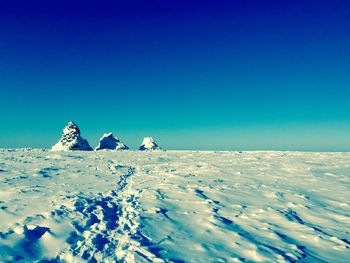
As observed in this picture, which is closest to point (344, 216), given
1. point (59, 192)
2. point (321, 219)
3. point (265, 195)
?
point (321, 219)

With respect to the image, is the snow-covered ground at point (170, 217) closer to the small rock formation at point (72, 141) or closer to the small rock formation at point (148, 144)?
the small rock formation at point (72, 141)

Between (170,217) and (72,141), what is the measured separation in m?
36.9

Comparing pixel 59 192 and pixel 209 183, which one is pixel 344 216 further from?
pixel 59 192

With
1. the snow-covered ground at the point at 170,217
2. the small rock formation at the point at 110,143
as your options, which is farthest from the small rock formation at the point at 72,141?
the snow-covered ground at the point at 170,217

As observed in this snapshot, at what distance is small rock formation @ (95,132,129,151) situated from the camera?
54.5 meters

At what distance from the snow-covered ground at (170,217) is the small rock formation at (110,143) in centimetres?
3767

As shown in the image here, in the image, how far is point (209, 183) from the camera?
1493 cm

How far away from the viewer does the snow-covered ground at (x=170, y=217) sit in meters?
7.30

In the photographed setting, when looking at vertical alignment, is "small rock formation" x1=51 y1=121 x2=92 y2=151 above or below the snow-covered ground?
above

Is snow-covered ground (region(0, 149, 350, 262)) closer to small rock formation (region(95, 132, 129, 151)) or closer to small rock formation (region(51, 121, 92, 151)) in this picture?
small rock formation (region(51, 121, 92, 151))

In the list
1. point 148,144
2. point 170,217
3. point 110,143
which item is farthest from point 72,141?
point 170,217

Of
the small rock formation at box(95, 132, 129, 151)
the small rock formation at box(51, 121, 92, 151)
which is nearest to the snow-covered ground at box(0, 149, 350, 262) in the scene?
the small rock formation at box(51, 121, 92, 151)

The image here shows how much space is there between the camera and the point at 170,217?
9.81 meters

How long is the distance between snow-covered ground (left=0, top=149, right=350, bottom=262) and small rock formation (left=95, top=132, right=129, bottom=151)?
3767 cm
